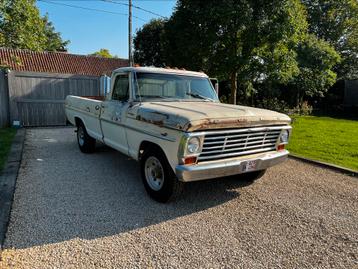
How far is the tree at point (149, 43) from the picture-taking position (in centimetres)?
2741

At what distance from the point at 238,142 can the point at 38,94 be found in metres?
10.4

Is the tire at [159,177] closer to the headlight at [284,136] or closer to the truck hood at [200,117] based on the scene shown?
the truck hood at [200,117]

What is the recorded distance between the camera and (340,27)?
29.3 m

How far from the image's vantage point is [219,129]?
3.91 meters

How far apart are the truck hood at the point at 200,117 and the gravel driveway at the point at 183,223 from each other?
1274 millimetres

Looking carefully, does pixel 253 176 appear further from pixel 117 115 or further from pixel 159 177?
pixel 117 115

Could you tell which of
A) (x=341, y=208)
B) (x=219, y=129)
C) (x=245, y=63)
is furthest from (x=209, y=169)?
(x=245, y=63)

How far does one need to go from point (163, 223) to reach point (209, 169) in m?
0.94

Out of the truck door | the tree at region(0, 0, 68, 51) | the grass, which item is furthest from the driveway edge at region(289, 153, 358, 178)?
the tree at region(0, 0, 68, 51)

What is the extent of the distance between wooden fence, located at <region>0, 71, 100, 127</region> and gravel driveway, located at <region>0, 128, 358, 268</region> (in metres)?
6.77

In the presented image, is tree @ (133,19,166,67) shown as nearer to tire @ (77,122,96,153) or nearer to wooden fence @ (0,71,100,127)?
wooden fence @ (0,71,100,127)

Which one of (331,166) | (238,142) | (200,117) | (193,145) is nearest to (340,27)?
(331,166)

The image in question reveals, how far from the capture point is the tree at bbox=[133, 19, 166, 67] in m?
27.4

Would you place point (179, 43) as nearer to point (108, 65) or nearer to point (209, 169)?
point (209, 169)
